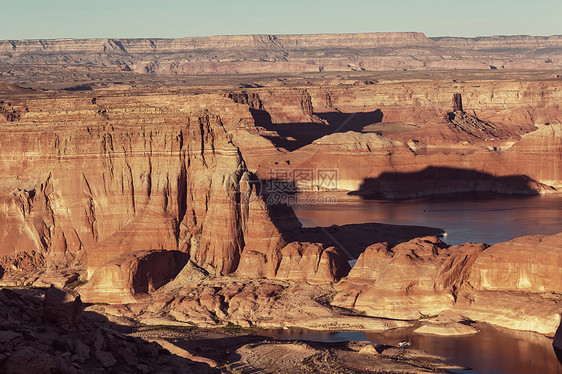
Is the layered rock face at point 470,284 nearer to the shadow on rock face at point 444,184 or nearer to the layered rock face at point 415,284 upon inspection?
the layered rock face at point 415,284

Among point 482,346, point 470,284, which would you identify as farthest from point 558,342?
point 470,284

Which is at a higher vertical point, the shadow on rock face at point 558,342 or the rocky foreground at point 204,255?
the rocky foreground at point 204,255

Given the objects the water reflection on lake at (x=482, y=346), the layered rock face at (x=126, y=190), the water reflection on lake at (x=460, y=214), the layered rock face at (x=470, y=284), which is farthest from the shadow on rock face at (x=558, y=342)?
the water reflection on lake at (x=460, y=214)

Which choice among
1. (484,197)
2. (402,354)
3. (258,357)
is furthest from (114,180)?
(484,197)

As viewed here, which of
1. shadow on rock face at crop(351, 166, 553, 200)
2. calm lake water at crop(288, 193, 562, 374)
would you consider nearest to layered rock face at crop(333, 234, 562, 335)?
calm lake water at crop(288, 193, 562, 374)

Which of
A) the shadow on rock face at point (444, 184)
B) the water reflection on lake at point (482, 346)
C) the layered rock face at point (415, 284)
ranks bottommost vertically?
the water reflection on lake at point (482, 346)

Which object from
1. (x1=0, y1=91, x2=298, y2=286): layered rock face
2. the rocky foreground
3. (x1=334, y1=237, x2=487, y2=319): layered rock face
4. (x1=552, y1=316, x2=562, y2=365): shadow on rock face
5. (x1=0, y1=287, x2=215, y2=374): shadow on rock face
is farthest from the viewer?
(x1=0, y1=91, x2=298, y2=286): layered rock face

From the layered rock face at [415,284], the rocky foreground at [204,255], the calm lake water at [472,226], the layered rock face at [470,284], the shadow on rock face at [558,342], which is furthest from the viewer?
the layered rock face at [415,284]

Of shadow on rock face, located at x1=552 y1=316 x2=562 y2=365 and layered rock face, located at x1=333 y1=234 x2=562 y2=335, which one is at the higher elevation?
layered rock face, located at x1=333 y1=234 x2=562 y2=335

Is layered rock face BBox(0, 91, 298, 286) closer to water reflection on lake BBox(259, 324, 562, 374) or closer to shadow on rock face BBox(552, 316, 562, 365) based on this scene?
water reflection on lake BBox(259, 324, 562, 374)
